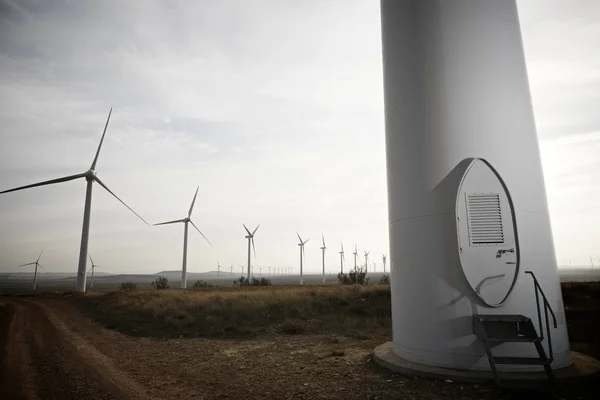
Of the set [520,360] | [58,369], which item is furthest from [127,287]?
[520,360]

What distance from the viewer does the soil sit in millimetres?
5379

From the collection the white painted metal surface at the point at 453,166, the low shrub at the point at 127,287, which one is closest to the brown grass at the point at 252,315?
the white painted metal surface at the point at 453,166

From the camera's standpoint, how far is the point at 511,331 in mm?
5363

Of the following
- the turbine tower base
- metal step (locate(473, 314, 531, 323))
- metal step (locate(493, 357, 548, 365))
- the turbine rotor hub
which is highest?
the turbine rotor hub

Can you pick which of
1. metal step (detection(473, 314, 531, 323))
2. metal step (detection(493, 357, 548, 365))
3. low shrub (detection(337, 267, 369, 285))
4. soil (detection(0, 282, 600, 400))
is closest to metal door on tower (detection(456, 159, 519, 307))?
metal step (detection(473, 314, 531, 323))

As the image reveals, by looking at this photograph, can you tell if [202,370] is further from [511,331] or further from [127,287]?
[127,287]

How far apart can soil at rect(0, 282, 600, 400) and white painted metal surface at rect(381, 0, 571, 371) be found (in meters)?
0.90

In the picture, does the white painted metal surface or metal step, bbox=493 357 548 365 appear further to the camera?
the white painted metal surface

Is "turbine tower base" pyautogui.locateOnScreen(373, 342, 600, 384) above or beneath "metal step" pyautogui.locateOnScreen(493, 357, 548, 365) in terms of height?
beneath

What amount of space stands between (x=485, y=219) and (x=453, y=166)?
1.03 m

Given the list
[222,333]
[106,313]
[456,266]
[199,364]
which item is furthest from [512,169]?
[106,313]

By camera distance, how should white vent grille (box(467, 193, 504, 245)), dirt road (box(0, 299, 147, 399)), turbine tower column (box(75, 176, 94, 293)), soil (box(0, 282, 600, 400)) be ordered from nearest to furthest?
soil (box(0, 282, 600, 400)), white vent grille (box(467, 193, 504, 245)), dirt road (box(0, 299, 147, 399)), turbine tower column (box(75, 176, 94, 293))

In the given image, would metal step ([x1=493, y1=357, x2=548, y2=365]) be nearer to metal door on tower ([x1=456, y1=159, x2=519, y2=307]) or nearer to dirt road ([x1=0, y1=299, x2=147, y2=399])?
metal door on tower ([x1=456, y1=159, x2=519, y2=307])

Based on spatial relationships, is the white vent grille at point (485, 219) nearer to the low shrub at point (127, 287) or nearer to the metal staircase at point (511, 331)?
Answer: the metal staircase at point (511, 331)
